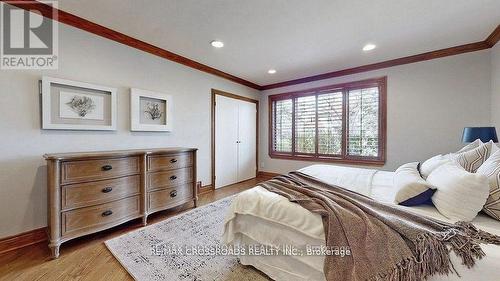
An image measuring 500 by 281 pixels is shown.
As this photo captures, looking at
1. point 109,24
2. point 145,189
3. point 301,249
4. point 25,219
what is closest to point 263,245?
point 301,249

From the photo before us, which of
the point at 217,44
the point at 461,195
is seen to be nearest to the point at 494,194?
the point at 461,195

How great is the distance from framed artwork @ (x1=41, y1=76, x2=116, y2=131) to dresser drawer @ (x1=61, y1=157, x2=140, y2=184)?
0.57 metres

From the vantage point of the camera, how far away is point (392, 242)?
3.31ft

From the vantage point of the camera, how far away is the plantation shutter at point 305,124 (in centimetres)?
429

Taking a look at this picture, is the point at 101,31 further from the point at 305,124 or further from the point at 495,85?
the point at 495,85

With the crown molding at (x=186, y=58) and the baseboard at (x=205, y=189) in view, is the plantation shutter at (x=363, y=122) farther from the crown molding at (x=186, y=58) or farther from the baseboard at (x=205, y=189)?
the baseboard at (x=205, y=189)

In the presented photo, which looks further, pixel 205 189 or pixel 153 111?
pixel 205 189

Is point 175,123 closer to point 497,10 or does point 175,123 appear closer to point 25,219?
point 25,219

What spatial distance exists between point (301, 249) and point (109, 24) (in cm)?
307

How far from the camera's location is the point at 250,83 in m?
4.68

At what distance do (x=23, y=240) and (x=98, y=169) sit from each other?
38.2 inches

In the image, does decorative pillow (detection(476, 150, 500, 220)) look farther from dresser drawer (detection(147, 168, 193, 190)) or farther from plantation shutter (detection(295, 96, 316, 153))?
plantation shutter (detection(295, 96, 316, 153))

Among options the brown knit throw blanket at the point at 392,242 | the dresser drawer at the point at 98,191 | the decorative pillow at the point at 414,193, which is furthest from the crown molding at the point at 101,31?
the decorative pillow at the point at 414,193

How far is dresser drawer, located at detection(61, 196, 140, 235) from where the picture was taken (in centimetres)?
182
